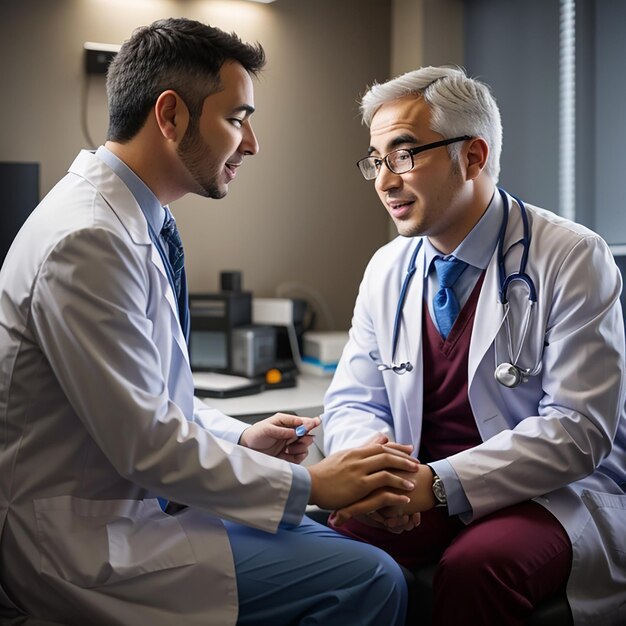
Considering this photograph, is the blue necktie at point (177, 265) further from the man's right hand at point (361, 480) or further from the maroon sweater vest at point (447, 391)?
the maroon sweater vest at point (447, 391)

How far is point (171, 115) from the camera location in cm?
142

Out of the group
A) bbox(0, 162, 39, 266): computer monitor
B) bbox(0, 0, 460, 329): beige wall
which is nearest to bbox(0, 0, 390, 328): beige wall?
bbox(0, 0, 460, 329): beige wall

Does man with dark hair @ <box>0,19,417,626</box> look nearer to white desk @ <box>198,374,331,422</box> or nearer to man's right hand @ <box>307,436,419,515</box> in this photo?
man's right hand @ <box>307,436,419,515</box>

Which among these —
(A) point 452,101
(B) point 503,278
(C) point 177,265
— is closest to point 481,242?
(B) point 503,278

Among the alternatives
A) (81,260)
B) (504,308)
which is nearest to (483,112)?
(504,308)

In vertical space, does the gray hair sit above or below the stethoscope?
above

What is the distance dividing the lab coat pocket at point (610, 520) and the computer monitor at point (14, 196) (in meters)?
1.87

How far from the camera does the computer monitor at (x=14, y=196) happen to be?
8.08 feet

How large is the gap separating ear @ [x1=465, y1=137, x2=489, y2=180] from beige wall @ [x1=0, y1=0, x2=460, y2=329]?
1241 millimetres

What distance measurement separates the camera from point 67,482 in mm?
1216

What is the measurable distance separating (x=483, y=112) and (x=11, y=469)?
1.25 metres

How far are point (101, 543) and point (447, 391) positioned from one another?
31.6 inches

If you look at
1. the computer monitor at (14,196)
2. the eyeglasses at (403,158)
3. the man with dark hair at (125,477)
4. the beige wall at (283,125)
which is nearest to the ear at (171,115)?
the man with dark hair at (125,477)

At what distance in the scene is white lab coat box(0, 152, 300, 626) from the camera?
45.8 inches
